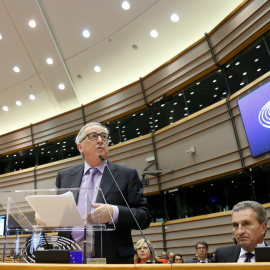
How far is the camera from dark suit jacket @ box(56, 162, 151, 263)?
186 cm

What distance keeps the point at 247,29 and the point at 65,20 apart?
5.13 metres

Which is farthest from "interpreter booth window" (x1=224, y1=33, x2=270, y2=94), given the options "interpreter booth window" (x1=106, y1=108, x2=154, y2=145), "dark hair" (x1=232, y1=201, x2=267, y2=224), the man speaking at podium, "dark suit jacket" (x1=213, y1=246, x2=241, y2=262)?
the man speaking at podium

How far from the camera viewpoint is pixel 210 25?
8.44 m

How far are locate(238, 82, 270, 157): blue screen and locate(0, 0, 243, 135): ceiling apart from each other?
2686 millimetres

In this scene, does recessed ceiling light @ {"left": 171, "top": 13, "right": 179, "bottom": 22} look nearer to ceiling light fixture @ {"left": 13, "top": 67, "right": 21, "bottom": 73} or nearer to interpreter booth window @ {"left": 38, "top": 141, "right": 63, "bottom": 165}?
ceiling light fixture @ {"left": 13, "top": 67, "right": 21, "bottom": 73}

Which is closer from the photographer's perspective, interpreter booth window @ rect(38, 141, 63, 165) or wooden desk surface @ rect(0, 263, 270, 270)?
wooden desk surface @ rect(0, 263, 270, 270)

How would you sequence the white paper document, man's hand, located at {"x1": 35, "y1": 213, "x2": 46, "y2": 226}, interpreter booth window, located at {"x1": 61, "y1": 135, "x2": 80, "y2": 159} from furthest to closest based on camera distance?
interpreter booth window, located at {"x1": 61, "y1": 135, "x2": 80, "y2": 159} < man's hand, located at {"x1": 35, "y1": 213, "x2": 46, "y2": 226} < the white paper document

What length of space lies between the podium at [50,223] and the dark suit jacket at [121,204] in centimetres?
8

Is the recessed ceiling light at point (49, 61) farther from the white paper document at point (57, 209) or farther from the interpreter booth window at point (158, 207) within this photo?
the white paper document at point (57, 209)

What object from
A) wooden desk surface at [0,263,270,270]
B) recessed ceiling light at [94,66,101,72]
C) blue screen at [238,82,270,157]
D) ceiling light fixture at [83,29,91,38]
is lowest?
wooden desk surface at [0,263,270,270]

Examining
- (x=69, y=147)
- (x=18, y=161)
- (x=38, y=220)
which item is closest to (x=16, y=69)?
(x=69, y=147)

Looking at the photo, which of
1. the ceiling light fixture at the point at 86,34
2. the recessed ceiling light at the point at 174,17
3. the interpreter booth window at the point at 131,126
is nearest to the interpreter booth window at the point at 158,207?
the interpreter booth window at the point at 131,126

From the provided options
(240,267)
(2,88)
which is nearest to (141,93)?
(2,88)

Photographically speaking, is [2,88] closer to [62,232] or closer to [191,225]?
[191,225]
